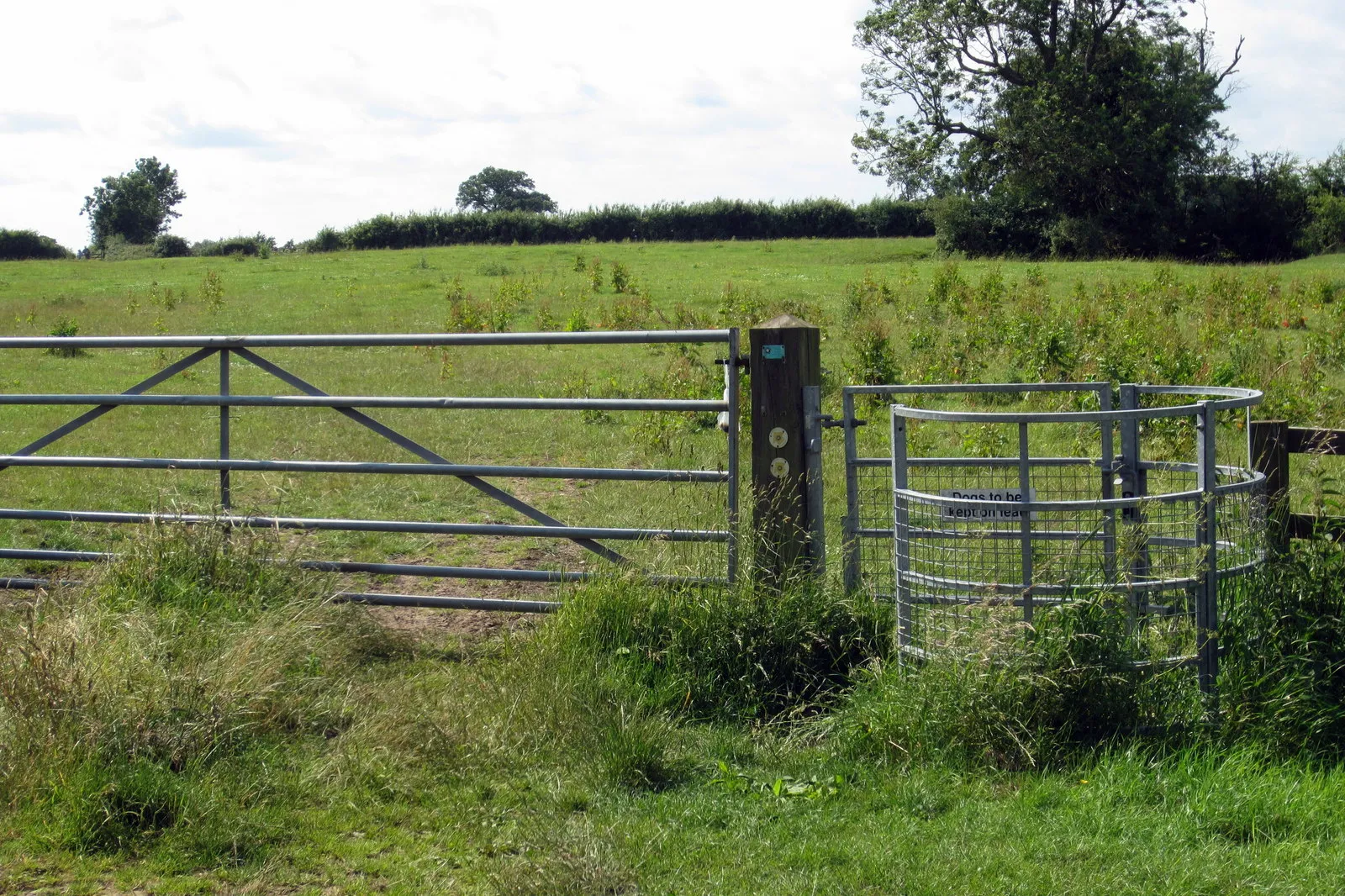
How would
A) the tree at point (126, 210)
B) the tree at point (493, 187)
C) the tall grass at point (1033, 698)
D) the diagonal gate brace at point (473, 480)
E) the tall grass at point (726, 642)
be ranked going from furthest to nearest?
the tree at point (493, 187)
the tree at point (126, 210)
the diagonal gate brace at point (473, 480)
the tall grass at point (726, 642)
the tall grass at point (1033, 698)

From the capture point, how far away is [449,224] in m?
53.5

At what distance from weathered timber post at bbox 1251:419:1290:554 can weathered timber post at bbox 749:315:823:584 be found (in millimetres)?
2037

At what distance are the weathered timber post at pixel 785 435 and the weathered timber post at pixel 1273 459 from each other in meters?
2.04

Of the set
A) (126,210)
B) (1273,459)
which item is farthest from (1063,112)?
(126,210)

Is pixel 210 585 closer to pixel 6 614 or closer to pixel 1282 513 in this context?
pixel 6 614

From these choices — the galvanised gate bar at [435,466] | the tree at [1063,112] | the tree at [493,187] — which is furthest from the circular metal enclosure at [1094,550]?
the tree at [493,187]

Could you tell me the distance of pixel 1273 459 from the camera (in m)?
5.30

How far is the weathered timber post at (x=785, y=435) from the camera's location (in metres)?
5.30

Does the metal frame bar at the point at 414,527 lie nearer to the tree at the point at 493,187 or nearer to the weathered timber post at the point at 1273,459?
the weathered timber post at the point at 1273,459

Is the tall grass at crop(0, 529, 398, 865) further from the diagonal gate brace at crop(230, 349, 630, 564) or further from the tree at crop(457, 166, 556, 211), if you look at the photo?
the tree at crop(457, 166, 556, 211)

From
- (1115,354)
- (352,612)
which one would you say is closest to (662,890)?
(352,612)

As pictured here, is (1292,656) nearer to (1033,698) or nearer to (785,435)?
(1033,698)

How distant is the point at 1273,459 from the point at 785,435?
2277mm

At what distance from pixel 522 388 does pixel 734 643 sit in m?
10.4
